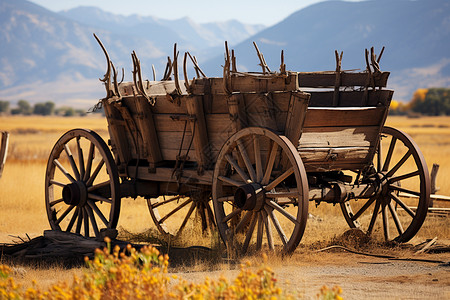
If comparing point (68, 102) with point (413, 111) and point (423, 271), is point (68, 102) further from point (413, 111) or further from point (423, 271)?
point (423, 271)

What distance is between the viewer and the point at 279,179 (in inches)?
238

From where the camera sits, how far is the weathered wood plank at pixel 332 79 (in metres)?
7.02

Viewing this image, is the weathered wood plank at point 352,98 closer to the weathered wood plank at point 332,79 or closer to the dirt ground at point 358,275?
the weathered wood plank at point 332,79

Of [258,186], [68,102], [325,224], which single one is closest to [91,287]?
[258,186]

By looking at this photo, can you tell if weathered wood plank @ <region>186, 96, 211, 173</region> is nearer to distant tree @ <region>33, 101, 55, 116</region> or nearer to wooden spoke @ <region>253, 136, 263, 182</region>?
wooden spoke @ <region>253, 136, 263, 182</region>

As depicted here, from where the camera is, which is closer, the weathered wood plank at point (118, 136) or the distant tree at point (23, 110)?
the weathered wood plank at point (118, 136)

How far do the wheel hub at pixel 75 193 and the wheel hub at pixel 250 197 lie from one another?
2.17m

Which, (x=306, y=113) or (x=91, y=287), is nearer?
(x=91, y=287)

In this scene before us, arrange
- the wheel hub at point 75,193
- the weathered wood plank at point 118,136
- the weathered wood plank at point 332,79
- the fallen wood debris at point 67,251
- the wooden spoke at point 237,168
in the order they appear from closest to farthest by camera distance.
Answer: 1. the wooden spoke at point 237,168
2. the fallen wood debris at point 67,251
3. the weathered wood plank at point 332,79
4. the wheel hub at point 75,193
5. the weathered wood plank at point 118,136

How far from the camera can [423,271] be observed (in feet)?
18.9

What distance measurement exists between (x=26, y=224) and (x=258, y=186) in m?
5.24

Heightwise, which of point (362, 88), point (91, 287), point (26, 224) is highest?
point (362, 88)

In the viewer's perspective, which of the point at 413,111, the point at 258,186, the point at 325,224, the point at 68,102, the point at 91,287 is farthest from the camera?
the point at 68,102

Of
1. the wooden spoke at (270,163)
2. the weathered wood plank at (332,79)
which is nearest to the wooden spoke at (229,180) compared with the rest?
the wooden spoke at (270,163)
